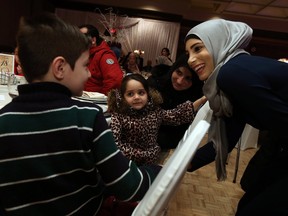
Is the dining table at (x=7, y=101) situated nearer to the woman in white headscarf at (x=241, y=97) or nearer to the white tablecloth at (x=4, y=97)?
the white tablecloth at (x=4, y=97)

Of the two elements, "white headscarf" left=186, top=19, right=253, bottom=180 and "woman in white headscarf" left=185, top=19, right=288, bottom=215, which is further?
"white headscarf" left=186, top=19, right=253, bottom=180

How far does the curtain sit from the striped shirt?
27.4ft

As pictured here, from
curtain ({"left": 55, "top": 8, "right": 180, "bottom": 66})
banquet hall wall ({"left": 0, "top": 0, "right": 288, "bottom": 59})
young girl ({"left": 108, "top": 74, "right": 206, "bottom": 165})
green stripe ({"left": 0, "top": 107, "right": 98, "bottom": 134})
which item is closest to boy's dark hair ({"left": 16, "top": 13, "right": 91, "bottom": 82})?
green stripe ({"left": 0, "top": 107, "right": 98, "bottom": 134})

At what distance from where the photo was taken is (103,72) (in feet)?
7.84

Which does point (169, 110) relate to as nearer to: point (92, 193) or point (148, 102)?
point (148, 102)

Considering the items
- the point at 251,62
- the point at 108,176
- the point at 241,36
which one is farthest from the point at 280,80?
the point at 108,176

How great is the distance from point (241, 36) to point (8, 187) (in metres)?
1.10

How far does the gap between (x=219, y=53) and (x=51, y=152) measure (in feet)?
2.92

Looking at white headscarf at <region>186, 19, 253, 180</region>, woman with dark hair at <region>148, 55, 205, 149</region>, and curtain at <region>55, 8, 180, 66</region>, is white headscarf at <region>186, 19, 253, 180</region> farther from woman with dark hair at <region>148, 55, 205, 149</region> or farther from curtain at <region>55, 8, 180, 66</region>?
curtain at <region>55, 8, 180, 66</region>

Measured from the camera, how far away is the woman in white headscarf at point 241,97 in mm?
1057

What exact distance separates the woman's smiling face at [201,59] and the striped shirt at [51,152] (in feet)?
2.30

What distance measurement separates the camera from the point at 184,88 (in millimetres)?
1955

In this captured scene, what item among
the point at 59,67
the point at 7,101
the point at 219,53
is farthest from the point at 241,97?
the point at 7,101

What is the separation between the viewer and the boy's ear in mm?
789
